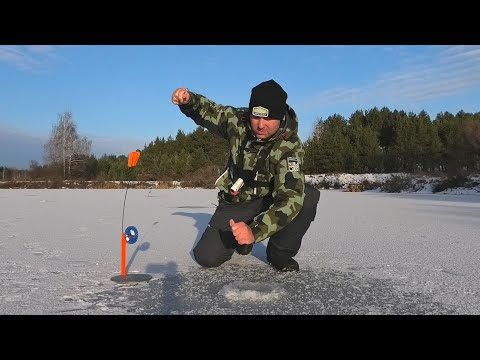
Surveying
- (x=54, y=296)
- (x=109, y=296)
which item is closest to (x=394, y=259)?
(x=109, y=296)

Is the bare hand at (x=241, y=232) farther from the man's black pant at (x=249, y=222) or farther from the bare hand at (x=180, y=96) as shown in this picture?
the bare hand at (x=180, y=96)

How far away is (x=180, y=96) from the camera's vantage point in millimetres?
3293

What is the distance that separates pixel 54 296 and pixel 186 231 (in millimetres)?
3269

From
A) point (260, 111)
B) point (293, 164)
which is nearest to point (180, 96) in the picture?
point (260, 111)

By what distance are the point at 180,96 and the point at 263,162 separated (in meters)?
0.82

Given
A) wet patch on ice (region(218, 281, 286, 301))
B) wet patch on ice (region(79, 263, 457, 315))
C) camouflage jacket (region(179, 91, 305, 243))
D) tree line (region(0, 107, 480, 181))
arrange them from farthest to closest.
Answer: tree line (region(0, 107, 480, 181)) < camouflage jacket (region(179, 91, 305, 243)) < wet patch on ice (region(218, 281, 286, 301)) < wet patch on ice (region(79, 263, 457, 315))

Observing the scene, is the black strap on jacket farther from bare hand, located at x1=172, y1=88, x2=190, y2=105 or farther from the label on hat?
bare hand, located at x1=172, y1=88, x2=190, y2=105

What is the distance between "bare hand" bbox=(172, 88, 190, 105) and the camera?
3.29 m

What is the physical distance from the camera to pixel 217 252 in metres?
3.28

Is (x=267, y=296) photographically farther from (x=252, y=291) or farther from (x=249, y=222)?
(x=249, y=222)

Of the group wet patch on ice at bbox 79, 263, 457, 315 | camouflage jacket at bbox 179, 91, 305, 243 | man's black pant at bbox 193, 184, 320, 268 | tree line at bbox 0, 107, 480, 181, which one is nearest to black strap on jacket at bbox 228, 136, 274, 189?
camouflage jacket at bbox 179, 91, 305, 243

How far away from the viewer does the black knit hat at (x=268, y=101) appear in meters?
2.83

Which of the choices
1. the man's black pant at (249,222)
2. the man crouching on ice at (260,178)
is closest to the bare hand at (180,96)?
the man crouching on ice at (260,178)

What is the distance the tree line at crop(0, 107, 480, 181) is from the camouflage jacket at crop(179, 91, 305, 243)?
28.2 m
